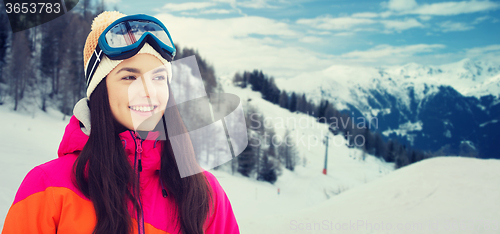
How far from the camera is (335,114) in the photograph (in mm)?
83812

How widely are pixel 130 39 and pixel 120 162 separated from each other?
75 cm

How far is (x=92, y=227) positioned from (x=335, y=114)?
87478 mm

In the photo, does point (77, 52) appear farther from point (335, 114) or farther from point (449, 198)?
point (335, 114)

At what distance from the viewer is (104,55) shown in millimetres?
1509

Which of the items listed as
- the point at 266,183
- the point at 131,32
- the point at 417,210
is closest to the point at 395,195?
the point at 417,210

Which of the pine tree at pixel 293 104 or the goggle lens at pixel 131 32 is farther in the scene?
the pine tree at pixel 293 104

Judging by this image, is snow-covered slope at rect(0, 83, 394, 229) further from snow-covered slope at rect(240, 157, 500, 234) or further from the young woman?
the young woman

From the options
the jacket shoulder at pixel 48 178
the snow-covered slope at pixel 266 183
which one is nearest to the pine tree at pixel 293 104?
the snow-covered slope at pixel 266 183

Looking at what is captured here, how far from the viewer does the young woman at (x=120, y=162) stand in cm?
132

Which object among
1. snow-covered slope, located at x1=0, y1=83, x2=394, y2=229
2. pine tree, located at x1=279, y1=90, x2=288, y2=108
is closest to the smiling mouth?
snow-covered slope, located at x1=0, y1=83, x2=394, y2=229

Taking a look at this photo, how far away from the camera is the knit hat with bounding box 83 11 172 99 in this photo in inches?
58.5

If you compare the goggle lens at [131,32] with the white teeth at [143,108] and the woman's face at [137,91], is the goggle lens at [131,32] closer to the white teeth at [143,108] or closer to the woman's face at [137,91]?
the woman's face at [137,91]

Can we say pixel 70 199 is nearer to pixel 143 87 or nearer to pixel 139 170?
pixel 139 170

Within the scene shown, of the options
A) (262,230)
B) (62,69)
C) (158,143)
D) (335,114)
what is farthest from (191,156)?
(335,114)
